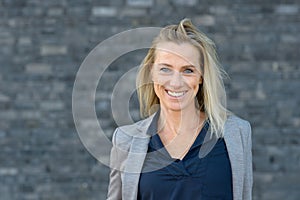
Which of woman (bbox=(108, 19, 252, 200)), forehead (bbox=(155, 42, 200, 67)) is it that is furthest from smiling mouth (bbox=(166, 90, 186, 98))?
forehead (bbox=(155, 42, 200, 67))

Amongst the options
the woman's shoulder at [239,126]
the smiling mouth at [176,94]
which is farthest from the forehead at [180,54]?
the woman's shoulder at [239,126]

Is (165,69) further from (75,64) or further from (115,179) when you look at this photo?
(75,64)

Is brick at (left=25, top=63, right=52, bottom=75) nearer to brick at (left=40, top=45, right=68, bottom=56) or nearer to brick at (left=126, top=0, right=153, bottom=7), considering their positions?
brick at (left=40, top=45, right=68, bottom=56)

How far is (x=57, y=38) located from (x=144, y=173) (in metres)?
3.85

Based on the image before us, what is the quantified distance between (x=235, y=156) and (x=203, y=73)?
1.01 ft

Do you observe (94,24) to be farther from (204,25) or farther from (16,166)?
(16,166)

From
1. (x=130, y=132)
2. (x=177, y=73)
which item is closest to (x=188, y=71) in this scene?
(x=177, y=73)

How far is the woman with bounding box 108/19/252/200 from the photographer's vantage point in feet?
7.17

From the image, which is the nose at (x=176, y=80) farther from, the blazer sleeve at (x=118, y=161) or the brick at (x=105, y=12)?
the brick at (x=105, y=12)

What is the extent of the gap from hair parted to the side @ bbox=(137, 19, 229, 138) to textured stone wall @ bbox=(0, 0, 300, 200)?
11.8 feet

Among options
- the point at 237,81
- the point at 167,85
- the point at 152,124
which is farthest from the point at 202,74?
the point at 237,81

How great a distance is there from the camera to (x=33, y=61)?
5.90m

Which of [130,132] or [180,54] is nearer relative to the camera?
[180,54]

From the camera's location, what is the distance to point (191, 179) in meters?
2.18
